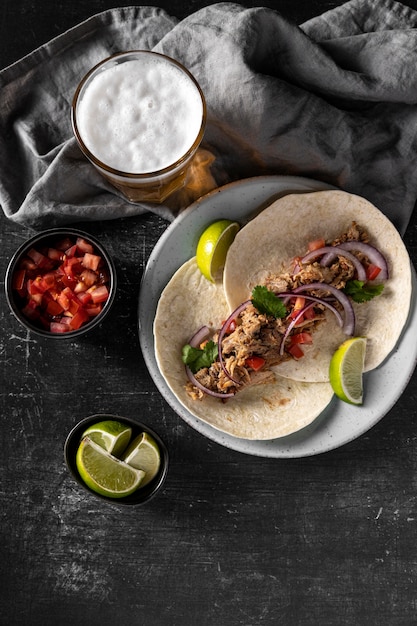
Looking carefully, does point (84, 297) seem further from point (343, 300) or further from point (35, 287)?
point (343, 300)

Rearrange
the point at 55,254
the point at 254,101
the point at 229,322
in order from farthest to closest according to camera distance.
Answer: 1. the point at 55,254
2. the point at 229,322
3. the point at 254,101

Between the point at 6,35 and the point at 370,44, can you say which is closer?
the point at 370,44

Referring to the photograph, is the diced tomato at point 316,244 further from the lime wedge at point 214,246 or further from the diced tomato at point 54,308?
the diced tomato at point 54,308

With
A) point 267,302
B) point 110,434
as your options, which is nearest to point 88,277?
point 110,434

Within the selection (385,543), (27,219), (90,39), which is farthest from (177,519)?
(90,39)

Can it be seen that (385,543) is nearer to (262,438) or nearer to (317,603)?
(317,603)

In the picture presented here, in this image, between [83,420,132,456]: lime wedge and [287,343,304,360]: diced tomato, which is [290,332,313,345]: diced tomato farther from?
[83,420,132,456]: lime wedge

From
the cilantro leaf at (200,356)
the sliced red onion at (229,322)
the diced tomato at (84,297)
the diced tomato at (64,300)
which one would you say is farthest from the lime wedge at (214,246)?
the diced tomato at (64,300)
